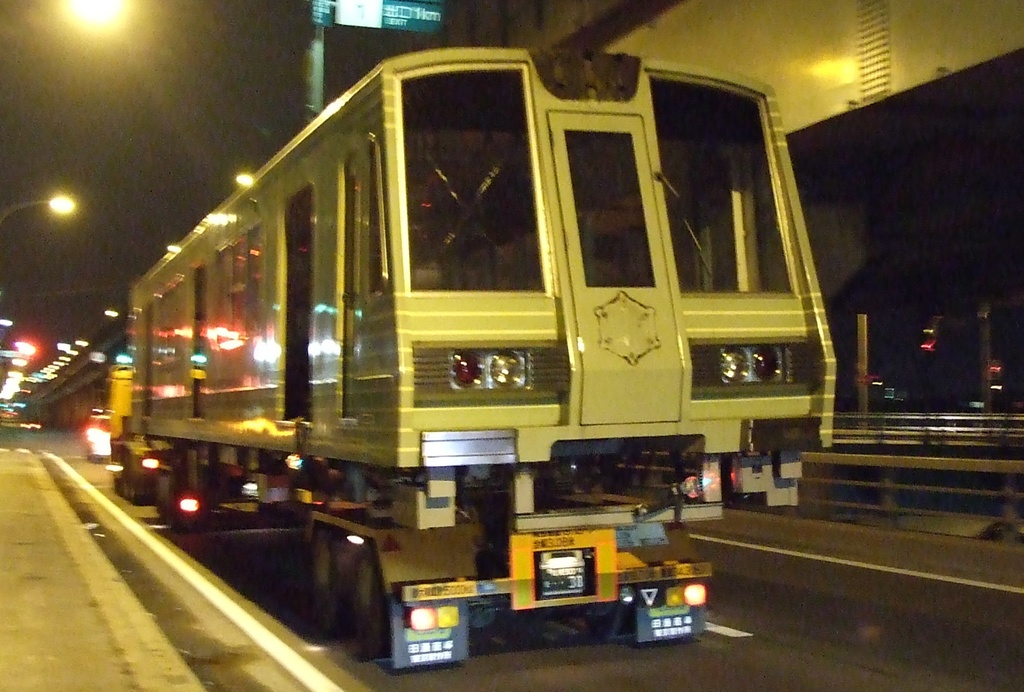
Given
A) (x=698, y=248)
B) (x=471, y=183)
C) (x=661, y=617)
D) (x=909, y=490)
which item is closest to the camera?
(x=471, y=183)

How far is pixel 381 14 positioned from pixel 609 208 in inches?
673

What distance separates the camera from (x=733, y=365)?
6.97 metres

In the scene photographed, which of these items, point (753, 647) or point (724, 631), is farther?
point (724, 631)

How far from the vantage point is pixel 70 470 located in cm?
3067

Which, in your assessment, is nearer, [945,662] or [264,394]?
[945,662]

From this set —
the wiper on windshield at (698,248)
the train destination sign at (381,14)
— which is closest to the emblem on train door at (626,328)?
the wiper on windshield at (698,248)

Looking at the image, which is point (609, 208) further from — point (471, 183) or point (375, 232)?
point (375, 232)

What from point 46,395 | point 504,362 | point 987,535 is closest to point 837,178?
point 987,535

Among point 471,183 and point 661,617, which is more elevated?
point 471,183

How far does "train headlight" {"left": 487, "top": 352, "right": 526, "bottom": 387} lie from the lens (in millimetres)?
6371

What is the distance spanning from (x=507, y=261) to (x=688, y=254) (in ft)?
4.02

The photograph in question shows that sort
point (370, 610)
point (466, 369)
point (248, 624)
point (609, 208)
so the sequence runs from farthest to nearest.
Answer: point (248, 624)
point (370, 610)
point (609, 208)
point (466, 369)

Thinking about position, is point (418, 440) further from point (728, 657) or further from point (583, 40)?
point (583, 40)

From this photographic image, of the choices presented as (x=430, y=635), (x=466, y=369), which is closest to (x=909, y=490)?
(x=430, y=635)
